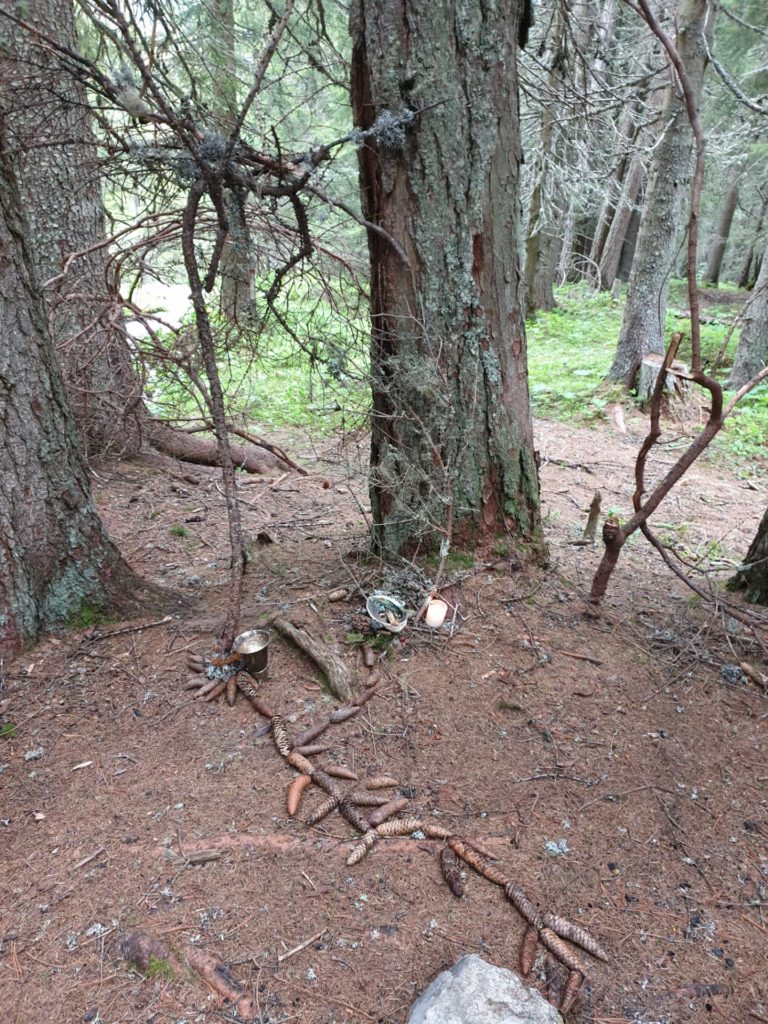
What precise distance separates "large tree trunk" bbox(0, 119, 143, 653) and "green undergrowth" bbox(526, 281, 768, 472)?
5802 mm

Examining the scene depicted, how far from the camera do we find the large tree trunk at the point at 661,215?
629 cm

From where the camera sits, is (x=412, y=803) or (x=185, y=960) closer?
(x=185, y=960)

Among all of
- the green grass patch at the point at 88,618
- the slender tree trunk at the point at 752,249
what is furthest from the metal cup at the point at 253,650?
the slender tree trunk at the point at 752,249

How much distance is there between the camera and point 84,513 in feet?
8.56

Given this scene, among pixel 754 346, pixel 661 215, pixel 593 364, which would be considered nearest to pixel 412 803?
pixel 661 215

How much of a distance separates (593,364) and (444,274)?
Answer: 279 inches

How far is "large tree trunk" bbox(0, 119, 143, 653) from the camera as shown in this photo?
2281 mm

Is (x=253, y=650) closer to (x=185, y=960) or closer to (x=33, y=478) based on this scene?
(x=185, y=960)

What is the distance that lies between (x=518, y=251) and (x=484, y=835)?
237 centimetres

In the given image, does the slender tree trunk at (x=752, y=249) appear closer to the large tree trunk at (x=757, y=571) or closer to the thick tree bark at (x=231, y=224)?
the thick tree bark at (x=231, y=224)

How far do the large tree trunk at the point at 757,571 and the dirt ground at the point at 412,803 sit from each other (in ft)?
0.90

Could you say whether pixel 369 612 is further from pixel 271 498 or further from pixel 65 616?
pixel 271 498

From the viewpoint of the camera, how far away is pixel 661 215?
22.6 ft

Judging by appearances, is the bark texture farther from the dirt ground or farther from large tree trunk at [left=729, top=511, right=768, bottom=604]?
large tree trunk at [left=729, top=511, right=768, bottom=604]
